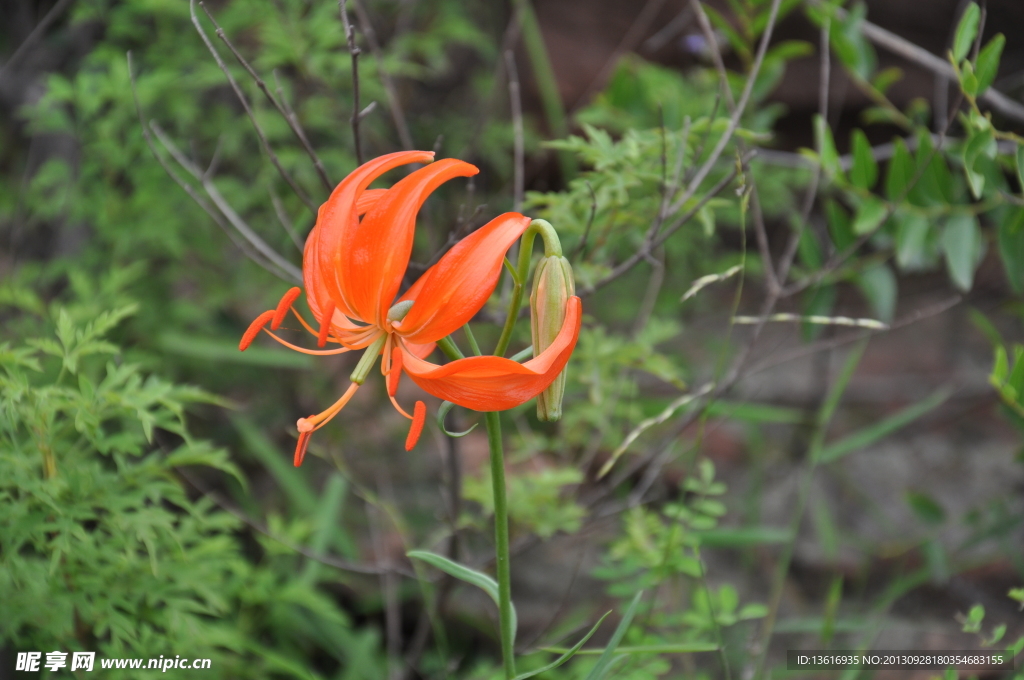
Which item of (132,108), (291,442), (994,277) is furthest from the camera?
(994,277)

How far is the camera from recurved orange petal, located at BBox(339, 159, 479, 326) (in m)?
0.64

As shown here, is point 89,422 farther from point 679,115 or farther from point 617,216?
point 679,115

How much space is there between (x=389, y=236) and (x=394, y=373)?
0.13 meters

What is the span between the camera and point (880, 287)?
1.53 m

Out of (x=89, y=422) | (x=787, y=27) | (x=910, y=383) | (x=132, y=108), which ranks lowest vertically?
(x=910, y=383)

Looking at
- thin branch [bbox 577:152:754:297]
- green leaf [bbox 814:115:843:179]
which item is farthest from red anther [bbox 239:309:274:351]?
green leaf [bbox 814:115:843:179]

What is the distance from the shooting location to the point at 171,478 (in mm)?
1029

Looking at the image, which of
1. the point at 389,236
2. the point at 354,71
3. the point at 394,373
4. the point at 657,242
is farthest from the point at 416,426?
the point at 657,242

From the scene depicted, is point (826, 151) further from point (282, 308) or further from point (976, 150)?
point (282, 308)

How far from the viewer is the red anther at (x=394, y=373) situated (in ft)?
2.19

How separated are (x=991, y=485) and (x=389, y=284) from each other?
217cm

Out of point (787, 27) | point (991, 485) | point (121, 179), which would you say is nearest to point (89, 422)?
point (121, 179)

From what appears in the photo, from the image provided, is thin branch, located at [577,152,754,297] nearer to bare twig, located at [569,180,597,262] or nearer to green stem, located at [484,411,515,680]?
bare twig, located at [569,180,597,262]

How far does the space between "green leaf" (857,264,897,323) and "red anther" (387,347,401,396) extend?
1.19 metres
